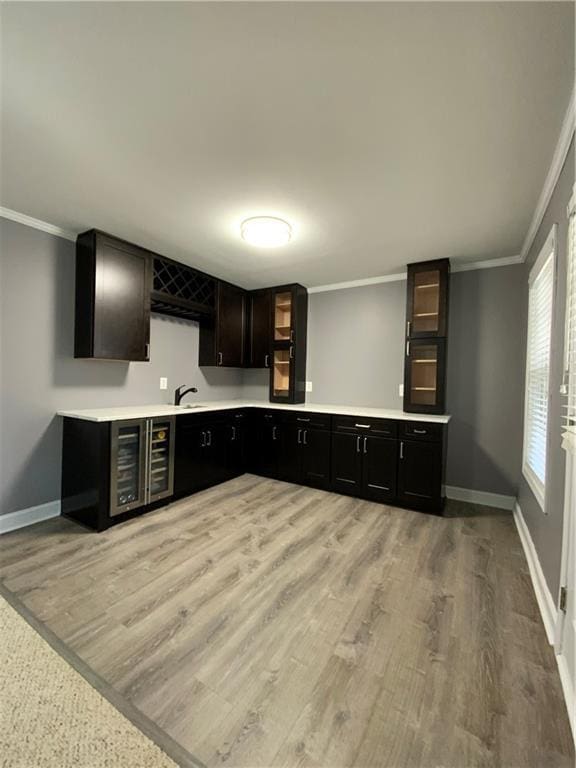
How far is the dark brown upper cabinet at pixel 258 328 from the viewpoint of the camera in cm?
448

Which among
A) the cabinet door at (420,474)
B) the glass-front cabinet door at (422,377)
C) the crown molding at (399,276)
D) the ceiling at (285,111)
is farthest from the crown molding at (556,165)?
the cabinet door at (420,474)

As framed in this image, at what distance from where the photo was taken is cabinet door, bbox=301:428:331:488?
12.2 ft

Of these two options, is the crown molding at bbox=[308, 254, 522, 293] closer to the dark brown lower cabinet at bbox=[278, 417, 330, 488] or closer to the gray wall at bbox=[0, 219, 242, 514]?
the dark brown lower cabinet at bbox=[278, 417, 330, 488]

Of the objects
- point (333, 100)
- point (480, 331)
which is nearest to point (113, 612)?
point (333, 100)

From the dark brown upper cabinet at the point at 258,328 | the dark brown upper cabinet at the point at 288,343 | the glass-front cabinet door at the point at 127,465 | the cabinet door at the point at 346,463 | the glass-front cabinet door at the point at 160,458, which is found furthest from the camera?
the dark brown upper cabinet at the point at 258,328

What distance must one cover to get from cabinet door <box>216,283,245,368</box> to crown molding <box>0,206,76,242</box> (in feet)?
5.48

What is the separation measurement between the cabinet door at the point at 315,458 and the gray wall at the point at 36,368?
7.12 feet

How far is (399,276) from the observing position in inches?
153

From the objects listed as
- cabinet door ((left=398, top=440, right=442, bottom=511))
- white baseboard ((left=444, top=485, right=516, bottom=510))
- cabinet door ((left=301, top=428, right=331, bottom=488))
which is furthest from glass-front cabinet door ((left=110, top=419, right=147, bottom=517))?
white baseboard ((left=444, top=485, right=516, bottom=510))

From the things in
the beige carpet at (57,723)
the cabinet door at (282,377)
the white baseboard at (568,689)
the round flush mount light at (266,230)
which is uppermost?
the round flush mount light at (266,230)

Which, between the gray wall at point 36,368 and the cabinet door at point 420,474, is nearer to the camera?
the gray wall at point 36,368

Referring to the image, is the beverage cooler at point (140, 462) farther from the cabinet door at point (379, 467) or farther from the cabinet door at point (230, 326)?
the cabinet door at point (379, 467)

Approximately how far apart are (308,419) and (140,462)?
6.09ft

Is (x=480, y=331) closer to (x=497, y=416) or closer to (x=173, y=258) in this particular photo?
(x=497, y=416)
